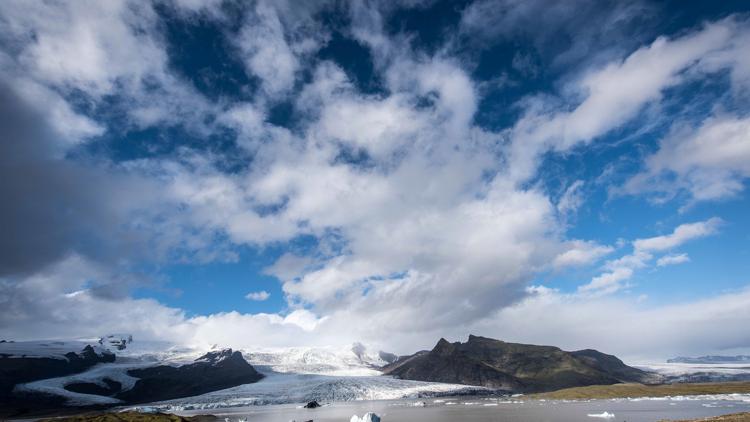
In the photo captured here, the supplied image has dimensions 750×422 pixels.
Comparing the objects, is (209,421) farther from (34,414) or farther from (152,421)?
(34,414)

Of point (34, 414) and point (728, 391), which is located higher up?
point (728, 391)

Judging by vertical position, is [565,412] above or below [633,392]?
below

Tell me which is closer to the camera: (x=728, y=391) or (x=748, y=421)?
(x=748, y=421)

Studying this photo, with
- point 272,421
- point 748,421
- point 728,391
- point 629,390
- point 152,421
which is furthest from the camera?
point 629,390

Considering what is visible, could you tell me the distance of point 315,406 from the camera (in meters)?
176

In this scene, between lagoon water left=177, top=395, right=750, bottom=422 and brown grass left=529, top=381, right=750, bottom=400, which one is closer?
lagoon water left=177, top=395, right=750, bottom=422

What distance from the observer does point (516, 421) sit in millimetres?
82688

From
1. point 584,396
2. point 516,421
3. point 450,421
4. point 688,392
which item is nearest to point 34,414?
point 450,421

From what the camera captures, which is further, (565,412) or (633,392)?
(633,392)

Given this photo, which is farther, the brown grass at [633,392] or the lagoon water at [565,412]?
the brown grass at [633,392]

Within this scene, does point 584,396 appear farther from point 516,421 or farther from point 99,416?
point 99,416

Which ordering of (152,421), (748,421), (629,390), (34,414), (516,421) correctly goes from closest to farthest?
(748,421), (152,421), (516,421), (629,390), (34,414)

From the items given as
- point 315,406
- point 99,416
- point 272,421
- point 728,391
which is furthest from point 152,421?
point 728,391

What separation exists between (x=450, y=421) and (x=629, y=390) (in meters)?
121
